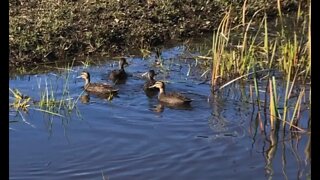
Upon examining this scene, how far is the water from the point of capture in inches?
210

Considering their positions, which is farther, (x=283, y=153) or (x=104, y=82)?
(x=104, y=82)

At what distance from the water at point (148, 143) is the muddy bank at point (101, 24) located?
1934 mm

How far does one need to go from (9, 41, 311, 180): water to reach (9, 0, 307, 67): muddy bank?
76.1 inches

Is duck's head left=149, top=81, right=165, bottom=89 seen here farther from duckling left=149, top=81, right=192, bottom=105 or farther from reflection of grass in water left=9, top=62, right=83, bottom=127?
reflection of grass in water left=9, top=62, right=83, bottom=127

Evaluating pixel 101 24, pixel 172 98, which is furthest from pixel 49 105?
pixel 101 24

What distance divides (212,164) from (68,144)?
5.28 ft

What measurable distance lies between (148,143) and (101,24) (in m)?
Result: 5.52

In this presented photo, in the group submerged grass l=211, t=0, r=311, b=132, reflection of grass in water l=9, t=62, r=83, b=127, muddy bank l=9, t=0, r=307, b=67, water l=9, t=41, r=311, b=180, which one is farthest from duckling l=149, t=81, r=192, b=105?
muddy bank l=9, t=0, r=307, b=67

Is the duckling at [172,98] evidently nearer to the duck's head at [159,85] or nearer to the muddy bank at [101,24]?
the duck's head at [159,85]

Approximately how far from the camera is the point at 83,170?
5.36 m

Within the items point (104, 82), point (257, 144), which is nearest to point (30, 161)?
point (257, 144)

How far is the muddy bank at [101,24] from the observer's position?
10.1m

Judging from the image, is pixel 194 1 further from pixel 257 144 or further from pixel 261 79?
pixel 257 144

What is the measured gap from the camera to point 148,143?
6066mm
